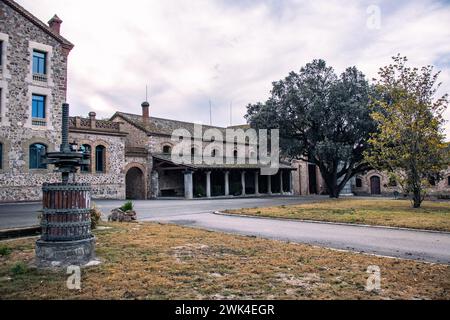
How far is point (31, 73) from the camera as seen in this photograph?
20.2 m

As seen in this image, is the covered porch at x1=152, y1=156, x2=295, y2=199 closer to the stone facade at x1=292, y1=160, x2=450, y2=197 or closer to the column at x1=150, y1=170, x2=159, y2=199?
the column at x1=150, y1=170, x2=159, y2=199

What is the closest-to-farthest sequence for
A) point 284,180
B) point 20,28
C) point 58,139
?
point 20,28
point 58,139
point 284,180

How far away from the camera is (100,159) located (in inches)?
960

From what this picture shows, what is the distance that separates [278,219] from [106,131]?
55.6 ft

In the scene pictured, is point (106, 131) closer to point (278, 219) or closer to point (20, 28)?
point (20, 28)

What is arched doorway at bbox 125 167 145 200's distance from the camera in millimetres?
27183

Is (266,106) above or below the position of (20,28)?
below

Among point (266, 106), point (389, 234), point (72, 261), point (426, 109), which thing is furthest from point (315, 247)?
point (266, 106)

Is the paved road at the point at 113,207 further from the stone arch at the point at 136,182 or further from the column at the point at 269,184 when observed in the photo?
the column at the point at 269,184

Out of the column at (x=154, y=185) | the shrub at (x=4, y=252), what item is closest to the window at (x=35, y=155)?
the column at (x=154, y=185)

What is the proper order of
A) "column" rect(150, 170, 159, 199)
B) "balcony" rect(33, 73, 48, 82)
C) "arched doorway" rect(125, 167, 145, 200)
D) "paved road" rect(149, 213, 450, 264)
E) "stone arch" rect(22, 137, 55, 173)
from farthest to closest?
"column" rect(150, 170, 159, 199) → "arched doorway" rect(125, 167, 145, 200) → "balcony" rect(33, 73, 48, 82) → "stone arch" rect(22, 137, 55, 173) → "paved road" rect(149, 213, 450, 264)

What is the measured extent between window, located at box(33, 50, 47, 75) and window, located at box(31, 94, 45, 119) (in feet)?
5.33

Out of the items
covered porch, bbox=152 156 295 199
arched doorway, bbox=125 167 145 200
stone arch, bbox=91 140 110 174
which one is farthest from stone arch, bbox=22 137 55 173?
covered porch, bbox=152 156 295 199

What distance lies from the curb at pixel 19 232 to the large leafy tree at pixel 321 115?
18401mm
